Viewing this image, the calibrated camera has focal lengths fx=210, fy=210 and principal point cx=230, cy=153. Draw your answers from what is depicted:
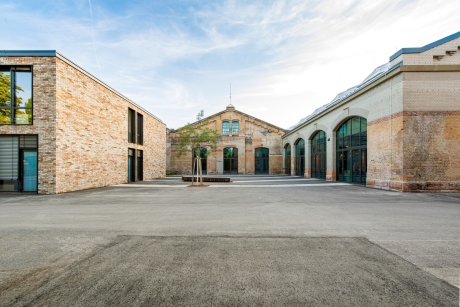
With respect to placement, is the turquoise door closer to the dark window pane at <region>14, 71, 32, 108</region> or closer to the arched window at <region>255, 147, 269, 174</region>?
the dark window pane at <region>14, 71, 32, 108</region>

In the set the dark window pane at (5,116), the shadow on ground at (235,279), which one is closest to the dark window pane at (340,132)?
the shadow on ground at (235,279)

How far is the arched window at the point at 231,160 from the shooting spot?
96.4ft

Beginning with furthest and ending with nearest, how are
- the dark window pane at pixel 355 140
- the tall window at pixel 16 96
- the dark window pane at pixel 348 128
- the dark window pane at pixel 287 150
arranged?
the dark window pane at pixel 287 150
the dark window pane at pixel 348 128
the dark window pane at pixel 355 140
the tall window at pixel 16 96

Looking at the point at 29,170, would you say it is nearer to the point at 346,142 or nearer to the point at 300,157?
the point at 346,142

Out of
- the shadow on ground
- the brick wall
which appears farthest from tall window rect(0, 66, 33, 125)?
the shadow on ground

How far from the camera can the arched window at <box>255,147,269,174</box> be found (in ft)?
97.8

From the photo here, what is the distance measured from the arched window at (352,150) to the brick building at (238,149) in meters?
13.0

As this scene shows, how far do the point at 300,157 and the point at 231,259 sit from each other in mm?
23279

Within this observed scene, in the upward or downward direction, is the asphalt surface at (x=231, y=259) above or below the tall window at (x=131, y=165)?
below

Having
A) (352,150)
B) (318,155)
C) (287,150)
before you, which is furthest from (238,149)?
(352,150)

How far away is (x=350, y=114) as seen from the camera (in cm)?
1484

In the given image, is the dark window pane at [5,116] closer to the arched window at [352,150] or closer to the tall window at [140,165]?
the tall window at [140,165]

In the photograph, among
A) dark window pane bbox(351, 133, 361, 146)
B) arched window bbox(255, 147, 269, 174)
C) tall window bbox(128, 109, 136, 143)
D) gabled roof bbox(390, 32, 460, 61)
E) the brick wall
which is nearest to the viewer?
the brick wall

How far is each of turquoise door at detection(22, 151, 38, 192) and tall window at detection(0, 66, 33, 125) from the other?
1.62 meters
